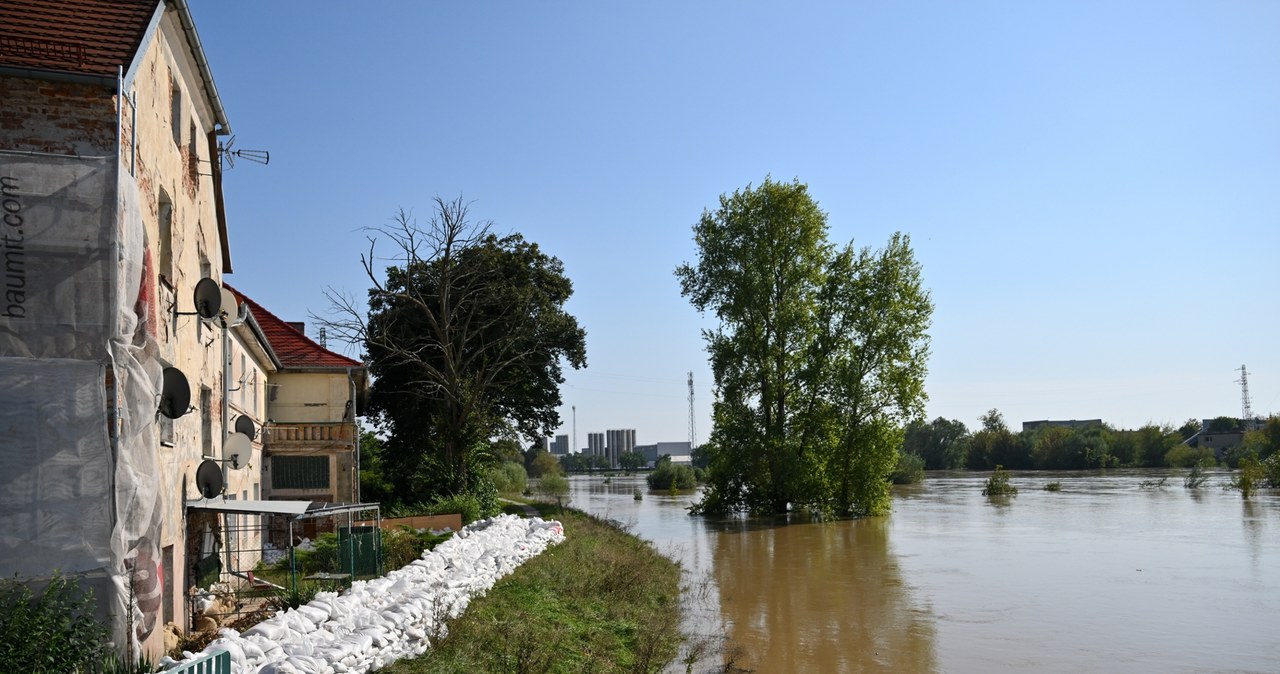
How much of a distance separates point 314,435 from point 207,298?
1509 cm

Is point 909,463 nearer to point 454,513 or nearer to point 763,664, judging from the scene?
point 454,513

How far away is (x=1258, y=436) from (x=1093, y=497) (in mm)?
24687

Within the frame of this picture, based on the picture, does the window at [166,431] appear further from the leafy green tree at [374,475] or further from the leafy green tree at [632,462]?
the leafy green tree at [632,462]

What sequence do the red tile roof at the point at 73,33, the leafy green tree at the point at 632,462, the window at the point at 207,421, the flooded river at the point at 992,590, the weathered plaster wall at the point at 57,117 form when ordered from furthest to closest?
1. the leafy green tree at the point at 632,462
2. the window at the point at 207,421
3. the flooded river at the point at 992,590
4. the red tile roof at the point at 73,33
5. the weathered plaster wall at the point at 57,117

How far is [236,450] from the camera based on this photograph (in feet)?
56.5

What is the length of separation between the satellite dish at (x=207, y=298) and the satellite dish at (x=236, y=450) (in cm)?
492

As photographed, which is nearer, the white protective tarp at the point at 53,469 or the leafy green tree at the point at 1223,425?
the white protective tarp at the point at 53,469

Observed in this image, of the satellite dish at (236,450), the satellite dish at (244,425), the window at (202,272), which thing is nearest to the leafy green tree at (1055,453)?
the satellite dish at (244,425)

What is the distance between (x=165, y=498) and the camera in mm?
12039

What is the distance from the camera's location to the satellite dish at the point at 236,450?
17.2 metres

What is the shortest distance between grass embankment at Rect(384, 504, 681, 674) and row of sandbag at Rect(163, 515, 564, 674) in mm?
276

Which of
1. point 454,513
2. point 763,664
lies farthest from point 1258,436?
point 763,664

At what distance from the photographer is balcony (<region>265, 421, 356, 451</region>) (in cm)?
2698

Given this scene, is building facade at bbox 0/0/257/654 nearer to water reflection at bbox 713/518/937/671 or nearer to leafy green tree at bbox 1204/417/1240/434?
water reflection at bbox 713/518/937/671
